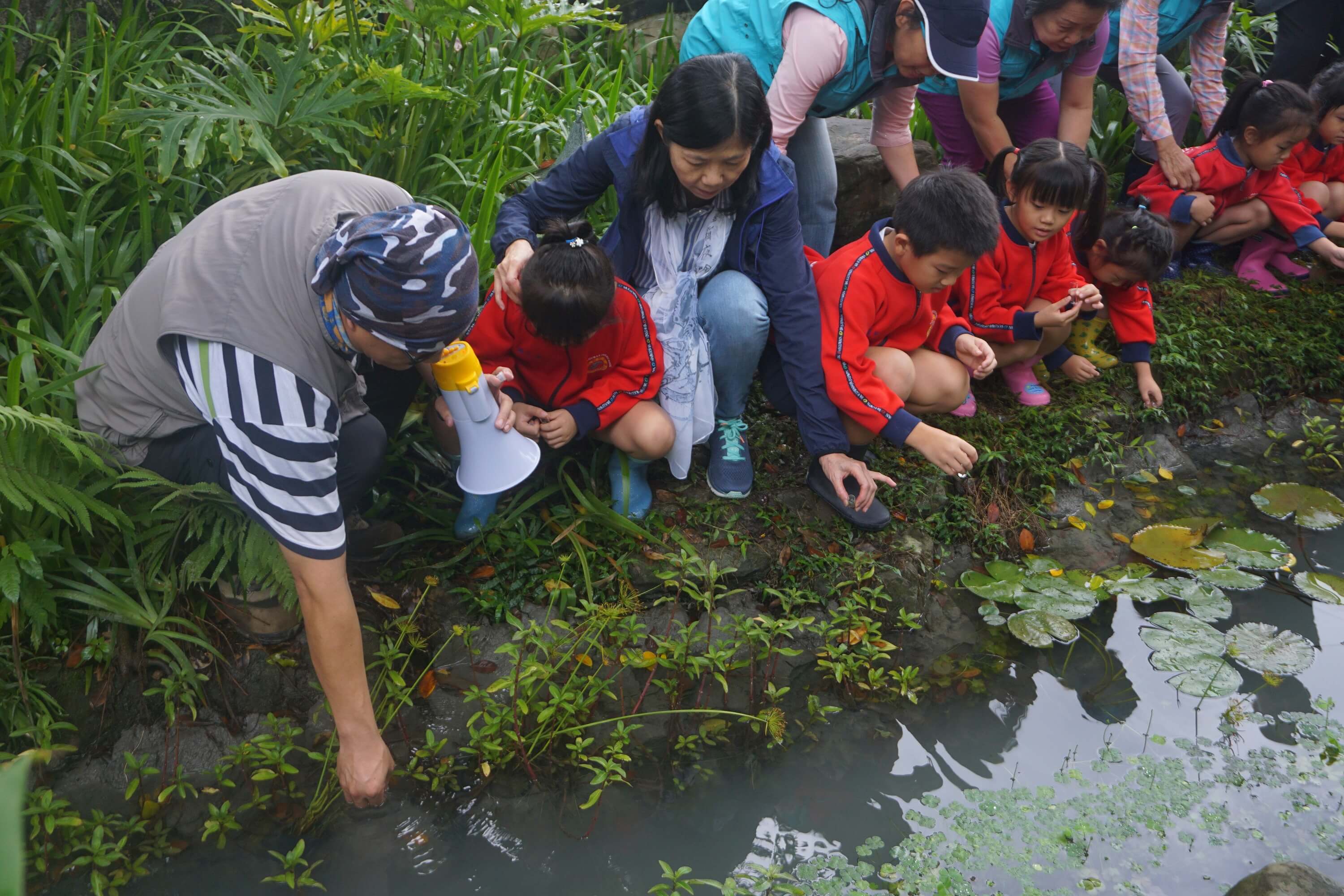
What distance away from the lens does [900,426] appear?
8.32 feet

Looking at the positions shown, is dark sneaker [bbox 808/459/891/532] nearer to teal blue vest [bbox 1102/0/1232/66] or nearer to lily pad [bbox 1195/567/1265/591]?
lily pad [bbox 1195/567/1265/591]

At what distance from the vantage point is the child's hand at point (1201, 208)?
385 cm

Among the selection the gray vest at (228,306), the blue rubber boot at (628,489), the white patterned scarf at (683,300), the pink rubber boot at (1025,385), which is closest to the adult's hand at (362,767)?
the gray vest at (228,306)

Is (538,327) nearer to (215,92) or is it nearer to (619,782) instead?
(619,782)

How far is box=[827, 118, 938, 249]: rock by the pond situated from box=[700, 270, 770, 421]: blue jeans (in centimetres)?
109

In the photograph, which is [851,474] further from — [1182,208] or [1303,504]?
[1182,208]

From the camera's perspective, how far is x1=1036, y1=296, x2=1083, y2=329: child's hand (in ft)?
9.87

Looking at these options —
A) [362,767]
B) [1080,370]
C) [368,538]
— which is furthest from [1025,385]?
[362,767]

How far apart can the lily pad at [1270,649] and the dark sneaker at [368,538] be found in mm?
2171

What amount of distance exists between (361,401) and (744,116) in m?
1.07

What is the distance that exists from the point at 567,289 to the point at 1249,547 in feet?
7.13

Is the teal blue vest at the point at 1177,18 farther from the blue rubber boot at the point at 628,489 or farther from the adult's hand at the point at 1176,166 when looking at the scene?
the blue rubber boot at the point at 628,489

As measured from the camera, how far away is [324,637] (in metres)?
1.63

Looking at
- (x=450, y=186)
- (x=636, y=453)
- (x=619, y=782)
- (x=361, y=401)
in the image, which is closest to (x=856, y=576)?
(x=636, y=453)
